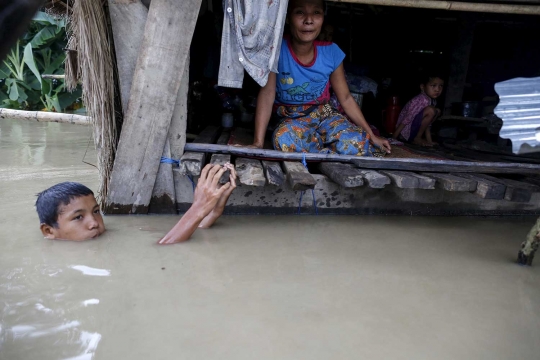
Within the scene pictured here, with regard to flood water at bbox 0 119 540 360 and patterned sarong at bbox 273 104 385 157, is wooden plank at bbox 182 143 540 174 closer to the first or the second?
patterned sarong at bbox 273 104 385 157

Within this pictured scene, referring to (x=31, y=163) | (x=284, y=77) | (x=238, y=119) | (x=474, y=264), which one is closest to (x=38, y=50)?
(x=31, y=163)

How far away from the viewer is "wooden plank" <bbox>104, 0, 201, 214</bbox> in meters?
2.49

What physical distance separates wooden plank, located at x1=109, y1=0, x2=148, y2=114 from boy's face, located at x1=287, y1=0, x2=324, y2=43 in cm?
103

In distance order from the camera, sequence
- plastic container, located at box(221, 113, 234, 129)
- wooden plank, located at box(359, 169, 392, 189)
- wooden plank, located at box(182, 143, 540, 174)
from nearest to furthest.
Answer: wooden plank, located at box(359, 169, 392, 189) < wooden plank, located at box(182, 143, 540, 174) < plastic container, located at box(221, 113, 234, 129)

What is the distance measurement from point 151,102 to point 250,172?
2.38 feet

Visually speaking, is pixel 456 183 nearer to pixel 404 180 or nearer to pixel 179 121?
pixel 404 180

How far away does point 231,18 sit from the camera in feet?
8.86

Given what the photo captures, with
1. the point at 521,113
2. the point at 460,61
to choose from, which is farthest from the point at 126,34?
the point at 460,61

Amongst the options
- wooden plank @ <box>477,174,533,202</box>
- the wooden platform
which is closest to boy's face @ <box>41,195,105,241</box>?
the wooden platform

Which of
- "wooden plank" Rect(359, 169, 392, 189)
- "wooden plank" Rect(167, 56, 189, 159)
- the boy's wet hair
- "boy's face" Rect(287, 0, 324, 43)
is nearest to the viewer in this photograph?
the boy's wet hair

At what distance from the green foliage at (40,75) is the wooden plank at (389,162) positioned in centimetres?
733

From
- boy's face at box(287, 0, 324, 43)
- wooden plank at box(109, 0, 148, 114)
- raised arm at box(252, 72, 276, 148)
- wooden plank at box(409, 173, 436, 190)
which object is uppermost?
boy's face at box(287, 0, 324, 43)

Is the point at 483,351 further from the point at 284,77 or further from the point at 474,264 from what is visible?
the point at 284,77

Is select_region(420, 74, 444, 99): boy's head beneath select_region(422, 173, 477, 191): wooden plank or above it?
above
